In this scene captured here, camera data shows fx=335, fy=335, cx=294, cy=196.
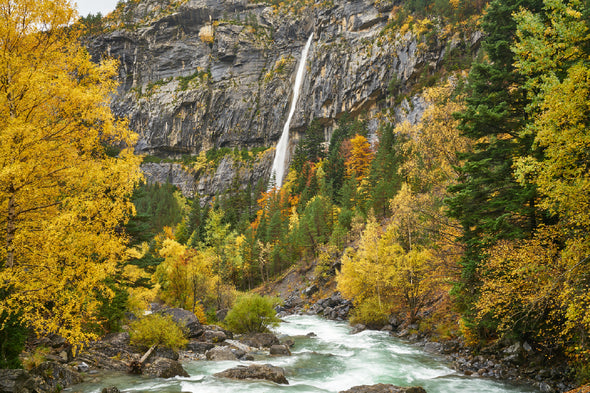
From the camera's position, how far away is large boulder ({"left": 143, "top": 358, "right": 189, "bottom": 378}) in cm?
1551

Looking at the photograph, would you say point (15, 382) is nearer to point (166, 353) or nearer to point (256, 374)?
point (256, 374)

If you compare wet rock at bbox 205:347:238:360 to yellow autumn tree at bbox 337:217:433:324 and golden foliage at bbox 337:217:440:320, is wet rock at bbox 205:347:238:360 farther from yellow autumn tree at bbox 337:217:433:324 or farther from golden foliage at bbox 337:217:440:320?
golden foliage at bbox 337:217:440:320

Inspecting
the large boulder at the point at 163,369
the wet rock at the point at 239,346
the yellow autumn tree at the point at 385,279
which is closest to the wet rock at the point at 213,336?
the wet rock at the point at 239,346

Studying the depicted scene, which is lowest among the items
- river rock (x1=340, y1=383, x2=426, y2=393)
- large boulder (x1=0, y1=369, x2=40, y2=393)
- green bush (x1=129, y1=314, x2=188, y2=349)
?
river rock (x1=340, y1=383, x2=426, y2=393)

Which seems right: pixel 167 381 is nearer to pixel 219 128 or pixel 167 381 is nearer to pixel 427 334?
pixel 427 334

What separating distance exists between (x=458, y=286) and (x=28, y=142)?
18.3m

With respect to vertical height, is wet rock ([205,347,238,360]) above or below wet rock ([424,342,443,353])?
above

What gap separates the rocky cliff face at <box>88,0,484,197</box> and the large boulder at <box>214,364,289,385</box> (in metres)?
82.0

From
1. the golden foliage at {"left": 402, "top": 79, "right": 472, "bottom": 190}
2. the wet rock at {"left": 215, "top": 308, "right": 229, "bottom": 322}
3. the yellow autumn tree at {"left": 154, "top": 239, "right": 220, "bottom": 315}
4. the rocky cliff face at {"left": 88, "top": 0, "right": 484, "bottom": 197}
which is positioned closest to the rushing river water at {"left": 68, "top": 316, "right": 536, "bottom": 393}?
the wet rock at {"left": 215, "top": 308, "right": 229, "bottom": 322}

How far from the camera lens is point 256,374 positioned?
15.8 metres

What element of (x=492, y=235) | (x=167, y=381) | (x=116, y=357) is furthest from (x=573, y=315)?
(x=116, y=357)

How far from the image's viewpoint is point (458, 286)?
1694 centimetres

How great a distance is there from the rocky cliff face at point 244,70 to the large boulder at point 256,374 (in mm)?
82045

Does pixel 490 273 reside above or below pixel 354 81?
below
